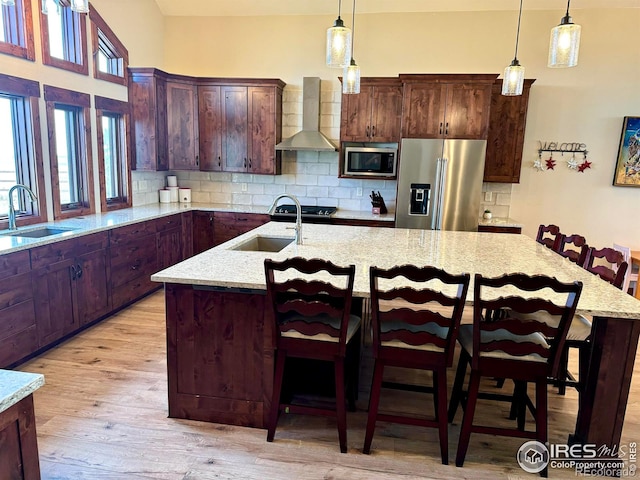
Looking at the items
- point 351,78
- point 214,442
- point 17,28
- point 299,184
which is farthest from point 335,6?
point 214,442

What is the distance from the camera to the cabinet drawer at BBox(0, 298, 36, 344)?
9.00ft

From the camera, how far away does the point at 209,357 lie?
2.35m

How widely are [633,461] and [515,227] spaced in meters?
2.85

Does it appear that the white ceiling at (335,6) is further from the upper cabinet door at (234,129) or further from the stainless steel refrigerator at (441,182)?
the stainless steel refrigerator at (441,182)

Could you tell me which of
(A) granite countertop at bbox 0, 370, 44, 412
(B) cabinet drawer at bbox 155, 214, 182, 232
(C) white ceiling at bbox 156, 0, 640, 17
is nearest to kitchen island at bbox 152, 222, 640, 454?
(A) granite countertop at bbox 0, 370, 44, 412

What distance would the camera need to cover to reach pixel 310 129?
5258 millimetres

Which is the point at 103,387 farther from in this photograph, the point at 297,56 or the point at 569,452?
the point at 297,56

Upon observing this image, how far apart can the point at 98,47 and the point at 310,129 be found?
2455 mm

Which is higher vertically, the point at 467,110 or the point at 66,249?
the point at 467,110

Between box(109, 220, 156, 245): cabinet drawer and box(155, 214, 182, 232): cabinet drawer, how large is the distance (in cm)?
10

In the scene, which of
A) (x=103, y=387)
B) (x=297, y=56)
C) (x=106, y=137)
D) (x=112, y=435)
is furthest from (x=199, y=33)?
(x=112, y=435)

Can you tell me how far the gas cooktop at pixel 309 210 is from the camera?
493cm

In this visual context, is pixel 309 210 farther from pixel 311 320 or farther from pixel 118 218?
pixel 311 320

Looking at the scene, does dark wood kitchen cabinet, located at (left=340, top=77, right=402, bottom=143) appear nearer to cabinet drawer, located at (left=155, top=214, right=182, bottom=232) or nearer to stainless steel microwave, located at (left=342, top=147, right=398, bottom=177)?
stainless steel microwave, located at (left=342, top=147, right=398, bottom=177)
